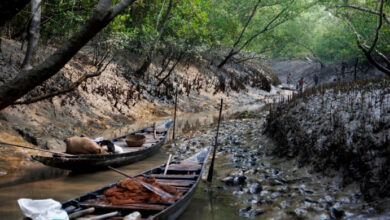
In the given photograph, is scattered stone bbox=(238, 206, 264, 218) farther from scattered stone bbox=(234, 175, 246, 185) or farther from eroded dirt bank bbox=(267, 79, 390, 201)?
eroded dirt bank bbox=(267, 79, 390, 201)

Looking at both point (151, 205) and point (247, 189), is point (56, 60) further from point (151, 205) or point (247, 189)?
point (247, 189)

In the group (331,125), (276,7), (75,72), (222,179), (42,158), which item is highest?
(276,7)

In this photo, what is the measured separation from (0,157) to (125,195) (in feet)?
16.7

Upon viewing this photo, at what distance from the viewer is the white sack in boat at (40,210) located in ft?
14.3

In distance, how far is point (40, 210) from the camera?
446cm

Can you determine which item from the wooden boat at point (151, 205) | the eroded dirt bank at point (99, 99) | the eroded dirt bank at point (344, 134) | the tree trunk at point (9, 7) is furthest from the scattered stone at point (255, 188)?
the eroded dirt bank at point (99, 99)

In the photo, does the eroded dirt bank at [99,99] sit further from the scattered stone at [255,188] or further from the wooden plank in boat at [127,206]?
the scattered stone at [255,188]

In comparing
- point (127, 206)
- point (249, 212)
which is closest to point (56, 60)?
point (127, 206)

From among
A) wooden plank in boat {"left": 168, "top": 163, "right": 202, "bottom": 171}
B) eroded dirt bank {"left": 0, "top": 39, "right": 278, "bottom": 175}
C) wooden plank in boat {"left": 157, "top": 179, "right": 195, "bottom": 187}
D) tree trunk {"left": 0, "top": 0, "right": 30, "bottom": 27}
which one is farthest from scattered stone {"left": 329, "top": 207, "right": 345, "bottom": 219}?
eroded dirt bank {"left": 0, "top": 39, "right": 278, "bottom": 175}

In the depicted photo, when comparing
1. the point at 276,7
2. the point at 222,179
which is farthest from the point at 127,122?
the point at 276,7

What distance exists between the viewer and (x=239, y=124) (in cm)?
1515

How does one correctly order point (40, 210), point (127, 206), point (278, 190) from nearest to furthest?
point (40, 210) → point (127, 206) → point (278, 190)

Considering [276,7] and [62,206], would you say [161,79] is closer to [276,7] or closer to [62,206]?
[276,7]

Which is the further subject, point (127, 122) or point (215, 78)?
point (215, 78)
